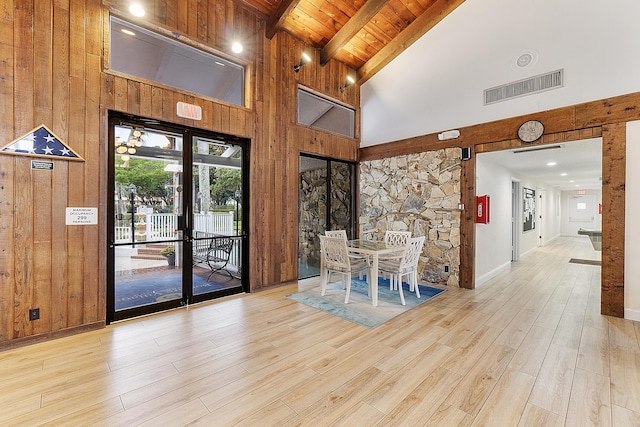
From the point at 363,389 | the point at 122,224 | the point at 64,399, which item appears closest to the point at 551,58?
the point at 363,389

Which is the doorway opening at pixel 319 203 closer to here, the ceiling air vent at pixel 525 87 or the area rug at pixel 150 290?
the area rug at pixel 150 290

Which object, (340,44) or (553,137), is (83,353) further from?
(553,137)

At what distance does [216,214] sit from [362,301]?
2376 mm

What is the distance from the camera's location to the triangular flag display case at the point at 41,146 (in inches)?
→ 102

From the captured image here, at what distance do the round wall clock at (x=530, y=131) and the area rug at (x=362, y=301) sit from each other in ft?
8.27

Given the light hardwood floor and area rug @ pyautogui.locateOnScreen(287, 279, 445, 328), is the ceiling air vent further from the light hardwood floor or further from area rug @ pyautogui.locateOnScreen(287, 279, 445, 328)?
area rug @ pyautogui.locateOnScreen(287, 279, 445, 328)

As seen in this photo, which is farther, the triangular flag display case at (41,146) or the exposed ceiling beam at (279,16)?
the exposed ceiling beam at (279,16)

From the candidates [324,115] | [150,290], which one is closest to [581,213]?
[324,115]

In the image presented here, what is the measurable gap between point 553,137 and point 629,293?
2071 millimetres

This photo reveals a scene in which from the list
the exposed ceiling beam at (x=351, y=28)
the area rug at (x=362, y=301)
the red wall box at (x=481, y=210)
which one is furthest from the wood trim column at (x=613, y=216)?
the exposed ceiling beam at (x=351, y=28)

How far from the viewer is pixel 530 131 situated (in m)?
3.98

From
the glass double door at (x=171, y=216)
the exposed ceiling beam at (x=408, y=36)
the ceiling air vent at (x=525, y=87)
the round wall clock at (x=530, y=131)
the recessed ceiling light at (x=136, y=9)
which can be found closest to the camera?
the recessed ceiling light at (x=136, y=9)

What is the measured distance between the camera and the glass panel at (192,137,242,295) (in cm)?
387

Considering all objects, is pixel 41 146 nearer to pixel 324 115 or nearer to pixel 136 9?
pixel 136 9
